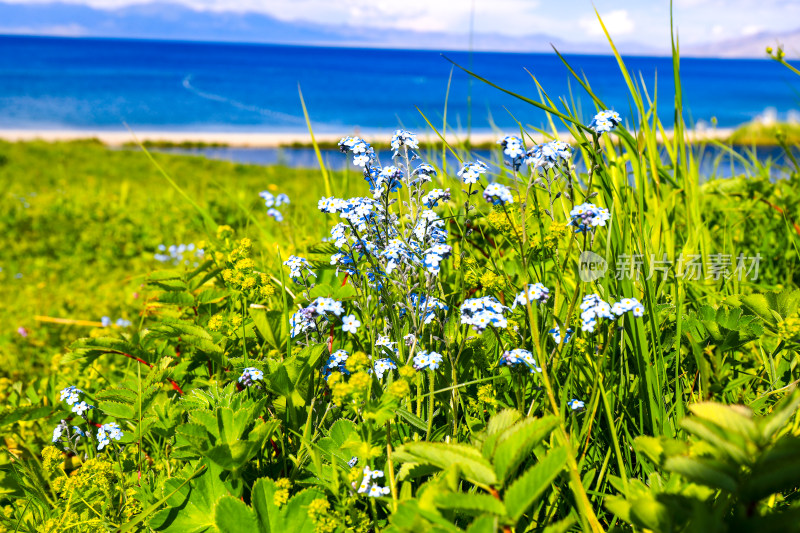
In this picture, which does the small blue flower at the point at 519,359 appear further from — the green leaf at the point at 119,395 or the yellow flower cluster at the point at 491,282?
the green leaf at the point at 119,395

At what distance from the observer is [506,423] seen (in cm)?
111

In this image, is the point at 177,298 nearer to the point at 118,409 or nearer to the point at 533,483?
the point at 118,409

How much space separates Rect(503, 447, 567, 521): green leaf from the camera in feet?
2.74

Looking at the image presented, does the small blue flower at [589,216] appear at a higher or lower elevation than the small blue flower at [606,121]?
lower

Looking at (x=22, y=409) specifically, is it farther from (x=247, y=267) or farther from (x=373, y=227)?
(x=373, y=227)

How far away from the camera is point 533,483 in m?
0.85

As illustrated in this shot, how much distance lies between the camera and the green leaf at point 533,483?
836 millimetres

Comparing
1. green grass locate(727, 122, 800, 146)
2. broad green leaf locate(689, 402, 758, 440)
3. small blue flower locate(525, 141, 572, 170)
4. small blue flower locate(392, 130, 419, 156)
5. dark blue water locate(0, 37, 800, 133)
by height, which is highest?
dark blue water locate(0, 37, 800, 133)

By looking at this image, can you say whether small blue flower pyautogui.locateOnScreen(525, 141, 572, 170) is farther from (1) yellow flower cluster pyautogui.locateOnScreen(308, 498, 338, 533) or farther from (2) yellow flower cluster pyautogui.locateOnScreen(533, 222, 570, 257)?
(1) yellow flower cluster pyautogui.locateOnScreen(308, 498, 338, 533)

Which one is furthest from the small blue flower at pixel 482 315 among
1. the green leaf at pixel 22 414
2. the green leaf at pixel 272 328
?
the green leaf at pixel 22 414

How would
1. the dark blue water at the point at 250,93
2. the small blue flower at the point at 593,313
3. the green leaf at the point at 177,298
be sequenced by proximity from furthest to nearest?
the dark blue water at the point at 250,93 < the green leaf at the point at 177,298 < the small blue flower at the point at 593,313

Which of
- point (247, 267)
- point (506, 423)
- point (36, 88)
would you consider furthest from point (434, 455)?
point (36, 88)

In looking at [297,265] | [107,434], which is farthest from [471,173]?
[107,434]

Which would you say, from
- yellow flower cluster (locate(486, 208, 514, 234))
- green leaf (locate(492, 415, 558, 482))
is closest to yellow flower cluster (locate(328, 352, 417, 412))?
green leaf (locate(492, 415, 558, 482))
